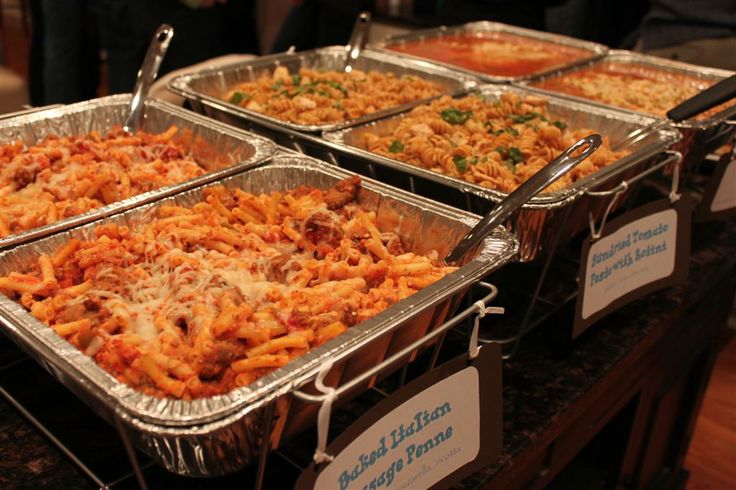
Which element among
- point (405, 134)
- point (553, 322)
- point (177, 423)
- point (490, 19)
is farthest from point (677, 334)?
point (490, 19)

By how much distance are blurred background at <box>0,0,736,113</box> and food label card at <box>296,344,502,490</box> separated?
91.7 inches

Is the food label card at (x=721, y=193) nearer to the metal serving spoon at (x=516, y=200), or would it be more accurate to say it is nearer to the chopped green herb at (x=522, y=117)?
the chopped green herb at (x=522, y=117)

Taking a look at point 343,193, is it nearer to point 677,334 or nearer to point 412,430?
point 412,430

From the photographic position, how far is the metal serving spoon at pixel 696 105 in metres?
1.51

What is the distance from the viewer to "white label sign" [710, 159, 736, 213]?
62.9 inches

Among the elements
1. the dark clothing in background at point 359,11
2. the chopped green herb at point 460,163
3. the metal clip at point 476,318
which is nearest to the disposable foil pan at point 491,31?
the chopped green herb at point 460,163

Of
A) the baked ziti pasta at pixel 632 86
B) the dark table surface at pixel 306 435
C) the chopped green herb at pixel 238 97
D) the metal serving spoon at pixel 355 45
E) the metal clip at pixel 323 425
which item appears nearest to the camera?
the metal clip at pixel 323 425

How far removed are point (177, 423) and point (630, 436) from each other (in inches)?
50.7

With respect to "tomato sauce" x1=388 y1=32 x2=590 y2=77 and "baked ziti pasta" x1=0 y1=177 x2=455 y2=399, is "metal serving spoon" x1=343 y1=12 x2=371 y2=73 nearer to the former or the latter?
"tomato sauce" x1=388 y1=32 x2=590 y2=77

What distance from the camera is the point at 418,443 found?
0.85 meters

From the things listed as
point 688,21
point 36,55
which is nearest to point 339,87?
point 688,21

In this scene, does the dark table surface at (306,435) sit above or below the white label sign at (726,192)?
below

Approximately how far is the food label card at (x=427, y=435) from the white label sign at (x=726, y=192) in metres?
0.93

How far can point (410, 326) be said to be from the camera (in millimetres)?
931
